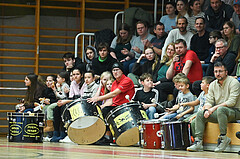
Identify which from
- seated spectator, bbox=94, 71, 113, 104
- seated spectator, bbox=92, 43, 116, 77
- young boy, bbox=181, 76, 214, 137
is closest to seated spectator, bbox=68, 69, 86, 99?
seated spectator, bbox=94, 71, 113, 104

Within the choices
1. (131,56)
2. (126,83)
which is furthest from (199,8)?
(126,83)

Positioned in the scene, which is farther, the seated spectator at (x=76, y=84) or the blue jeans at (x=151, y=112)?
the seated spectator at (x=76, y=84)

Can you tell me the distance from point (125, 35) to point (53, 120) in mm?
2043

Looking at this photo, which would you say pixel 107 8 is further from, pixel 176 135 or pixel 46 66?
pixel 176 135

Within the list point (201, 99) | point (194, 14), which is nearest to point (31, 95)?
point (194, 14)

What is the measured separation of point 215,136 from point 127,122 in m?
1.09

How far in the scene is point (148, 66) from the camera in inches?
289

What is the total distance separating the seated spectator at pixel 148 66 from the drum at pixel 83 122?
4.09 feet

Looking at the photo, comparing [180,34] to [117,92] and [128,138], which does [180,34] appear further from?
[128,138]

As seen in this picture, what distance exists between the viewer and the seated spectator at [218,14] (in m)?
7.51

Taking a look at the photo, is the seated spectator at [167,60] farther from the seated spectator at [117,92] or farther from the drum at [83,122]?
the drum at [83,122]

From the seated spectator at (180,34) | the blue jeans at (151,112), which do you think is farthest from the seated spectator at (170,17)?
the blue jeans at (151,112)

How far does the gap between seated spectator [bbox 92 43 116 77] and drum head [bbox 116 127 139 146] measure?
221 centimetres

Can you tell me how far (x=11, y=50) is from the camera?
10195 mm
